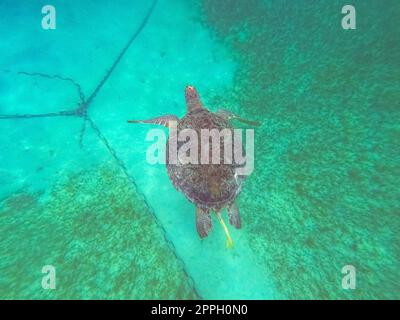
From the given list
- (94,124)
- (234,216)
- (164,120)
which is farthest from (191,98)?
(234,216)

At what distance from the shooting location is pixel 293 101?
2164mm

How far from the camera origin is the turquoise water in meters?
1.64

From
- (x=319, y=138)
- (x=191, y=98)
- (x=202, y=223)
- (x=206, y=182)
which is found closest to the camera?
(x=206, y=182)

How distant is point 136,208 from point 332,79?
1.77 meters

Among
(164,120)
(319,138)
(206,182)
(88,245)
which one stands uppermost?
(164,120)

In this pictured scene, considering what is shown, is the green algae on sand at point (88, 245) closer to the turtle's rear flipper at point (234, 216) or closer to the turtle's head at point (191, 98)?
the turtle's rear flipper at point (234, 216)

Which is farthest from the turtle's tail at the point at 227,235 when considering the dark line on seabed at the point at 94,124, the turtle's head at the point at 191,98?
the turtle's head at the point at 191,98

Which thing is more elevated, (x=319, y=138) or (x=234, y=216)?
(x=319, y=138)

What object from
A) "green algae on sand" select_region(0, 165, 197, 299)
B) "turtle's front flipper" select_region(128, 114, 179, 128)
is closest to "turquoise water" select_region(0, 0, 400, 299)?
"green algae on sand" select_region(0, 165, 197, 299)

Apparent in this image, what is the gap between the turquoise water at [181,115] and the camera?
164cm

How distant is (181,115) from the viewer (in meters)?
2.21

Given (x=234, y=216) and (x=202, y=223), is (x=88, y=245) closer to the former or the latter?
(x=202, y=223)
